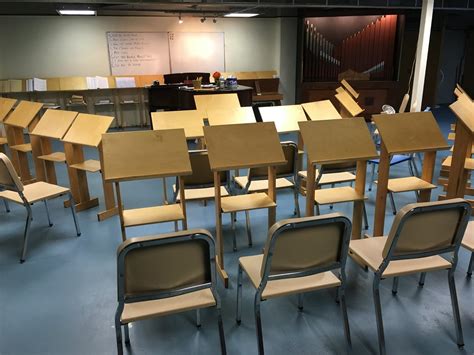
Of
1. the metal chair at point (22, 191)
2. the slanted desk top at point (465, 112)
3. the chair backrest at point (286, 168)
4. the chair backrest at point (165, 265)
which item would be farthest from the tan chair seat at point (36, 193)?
the slanted desk top at point (465, 112)

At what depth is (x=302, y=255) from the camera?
5.78ft

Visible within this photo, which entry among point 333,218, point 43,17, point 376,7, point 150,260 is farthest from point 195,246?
point 43,17

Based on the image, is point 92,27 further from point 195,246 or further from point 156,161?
point 195,246

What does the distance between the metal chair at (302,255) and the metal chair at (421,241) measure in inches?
8.9

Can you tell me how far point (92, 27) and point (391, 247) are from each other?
807cm

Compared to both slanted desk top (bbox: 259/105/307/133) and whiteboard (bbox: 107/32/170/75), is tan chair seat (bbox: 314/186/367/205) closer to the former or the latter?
slanted desk top (bbox: 259/105/307/133)

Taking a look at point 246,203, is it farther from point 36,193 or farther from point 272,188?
point 36,193

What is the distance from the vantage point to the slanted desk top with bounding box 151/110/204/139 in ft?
13.2

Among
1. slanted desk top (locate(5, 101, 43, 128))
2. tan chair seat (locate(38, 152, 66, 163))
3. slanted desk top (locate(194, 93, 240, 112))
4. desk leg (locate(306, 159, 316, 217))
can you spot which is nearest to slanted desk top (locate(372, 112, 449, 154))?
desk leg (locate(306, 159, 316, 217))

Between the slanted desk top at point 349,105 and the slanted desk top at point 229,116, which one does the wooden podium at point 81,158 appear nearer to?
the slanted desk top at point 229,116

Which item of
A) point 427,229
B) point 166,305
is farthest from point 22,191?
point 427,229

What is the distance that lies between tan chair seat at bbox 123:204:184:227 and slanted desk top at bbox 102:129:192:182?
0.36 metres

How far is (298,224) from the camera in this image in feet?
5.32

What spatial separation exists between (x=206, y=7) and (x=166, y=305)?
318 inches
